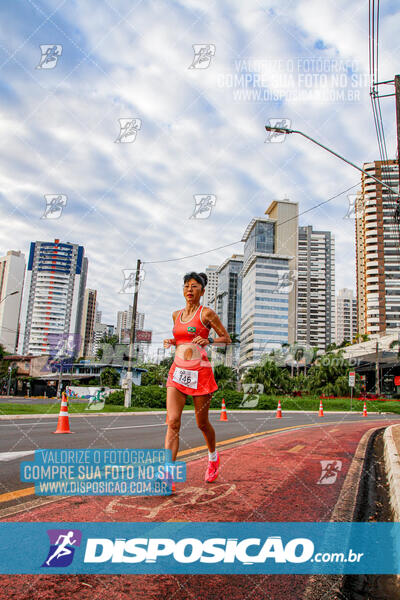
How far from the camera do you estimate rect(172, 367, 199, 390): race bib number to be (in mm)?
3914

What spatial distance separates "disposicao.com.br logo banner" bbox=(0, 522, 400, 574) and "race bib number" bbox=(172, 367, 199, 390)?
128 centimetres

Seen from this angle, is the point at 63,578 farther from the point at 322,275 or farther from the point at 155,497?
the point at 322,275

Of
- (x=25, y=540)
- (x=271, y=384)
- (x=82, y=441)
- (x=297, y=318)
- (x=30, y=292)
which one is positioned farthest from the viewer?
(x=297, y=318)

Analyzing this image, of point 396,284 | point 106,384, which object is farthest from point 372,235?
point 106,384

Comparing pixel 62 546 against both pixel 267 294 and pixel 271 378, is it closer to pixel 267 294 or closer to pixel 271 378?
pixel 271 378

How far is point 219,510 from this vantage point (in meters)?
3.20

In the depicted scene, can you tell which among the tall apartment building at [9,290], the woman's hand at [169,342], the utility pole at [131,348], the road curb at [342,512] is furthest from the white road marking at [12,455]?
the tall apartment building at [9,290]

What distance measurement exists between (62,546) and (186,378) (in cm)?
175

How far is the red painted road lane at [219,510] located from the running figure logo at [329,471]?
62 mm

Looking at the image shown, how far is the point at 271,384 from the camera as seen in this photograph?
47.2 metres

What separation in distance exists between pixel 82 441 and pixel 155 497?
13.2 ft

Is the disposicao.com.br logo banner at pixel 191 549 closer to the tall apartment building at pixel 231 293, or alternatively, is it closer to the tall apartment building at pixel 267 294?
the tall apartment building at pixel 231 293

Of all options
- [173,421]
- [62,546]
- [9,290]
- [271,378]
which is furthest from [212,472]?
[9,290]

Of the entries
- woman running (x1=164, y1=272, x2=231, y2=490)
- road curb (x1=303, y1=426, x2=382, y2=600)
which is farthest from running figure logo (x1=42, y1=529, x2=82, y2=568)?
woman running (x1=164, y1=272, x2=231, y2=490)
